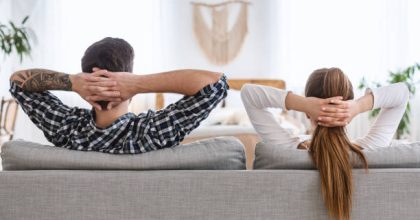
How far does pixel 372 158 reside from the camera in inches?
65.6

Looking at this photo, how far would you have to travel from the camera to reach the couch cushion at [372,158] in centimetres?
167

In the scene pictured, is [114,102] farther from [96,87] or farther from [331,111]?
[331,111]

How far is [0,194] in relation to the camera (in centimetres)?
163

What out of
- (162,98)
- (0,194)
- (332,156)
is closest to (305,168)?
(332,156)

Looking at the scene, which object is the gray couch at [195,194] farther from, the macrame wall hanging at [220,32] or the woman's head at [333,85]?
the macrame wall hanging at [220,32]

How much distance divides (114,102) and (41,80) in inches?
9.4

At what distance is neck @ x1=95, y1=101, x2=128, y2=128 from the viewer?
5.98 ft

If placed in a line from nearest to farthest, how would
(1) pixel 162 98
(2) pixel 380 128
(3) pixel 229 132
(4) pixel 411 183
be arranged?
(4) pixel 411 183 < (2) pixel 380 128 < (3) pixel 229 132 < (1) pixel 162 98

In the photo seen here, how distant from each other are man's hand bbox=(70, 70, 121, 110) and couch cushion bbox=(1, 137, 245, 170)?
0.17 m

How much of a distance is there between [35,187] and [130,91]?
0.38 metres

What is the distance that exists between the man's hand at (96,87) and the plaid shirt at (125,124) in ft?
0.28

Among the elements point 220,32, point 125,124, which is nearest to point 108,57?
point 125,124

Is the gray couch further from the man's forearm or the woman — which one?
the man's forearm

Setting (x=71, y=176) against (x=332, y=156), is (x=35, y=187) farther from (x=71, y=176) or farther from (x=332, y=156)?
(x=332, y=156)
